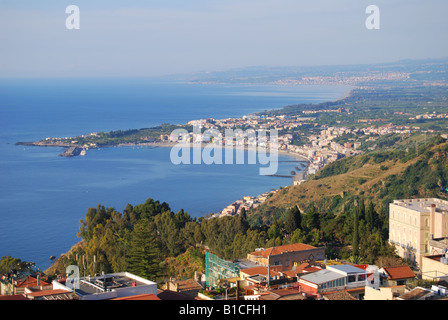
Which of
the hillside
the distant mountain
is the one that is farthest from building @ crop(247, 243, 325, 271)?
the distant mountain

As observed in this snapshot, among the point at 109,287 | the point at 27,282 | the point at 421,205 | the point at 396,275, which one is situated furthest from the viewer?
the point at 421,205

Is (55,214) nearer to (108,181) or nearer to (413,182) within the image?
(108,181)

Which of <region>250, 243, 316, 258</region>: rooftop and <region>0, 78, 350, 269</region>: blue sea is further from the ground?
<region>250, 243, 316, 258</region>: rooftop

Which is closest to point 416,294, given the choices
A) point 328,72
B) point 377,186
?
point 377,186

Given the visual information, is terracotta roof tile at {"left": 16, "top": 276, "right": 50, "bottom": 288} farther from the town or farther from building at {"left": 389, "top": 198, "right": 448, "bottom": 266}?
building at {"left": 389, "top": 198, "right": 448, "bottom": 266}

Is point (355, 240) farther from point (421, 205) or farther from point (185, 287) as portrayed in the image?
point (185, 287)
